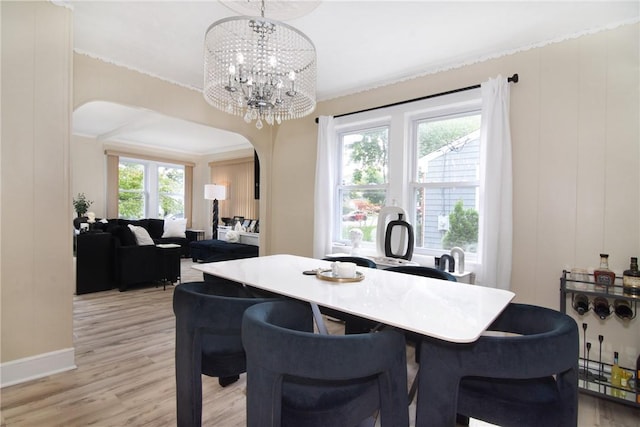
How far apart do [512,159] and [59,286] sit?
146 inches

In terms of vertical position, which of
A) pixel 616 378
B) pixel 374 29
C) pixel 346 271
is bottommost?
pixel 616 378

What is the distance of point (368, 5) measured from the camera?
2195 millimetres

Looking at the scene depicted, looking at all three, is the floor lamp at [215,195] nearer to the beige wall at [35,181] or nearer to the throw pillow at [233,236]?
the throw pillow at [233,236]

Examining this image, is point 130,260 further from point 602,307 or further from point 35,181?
point 602,307

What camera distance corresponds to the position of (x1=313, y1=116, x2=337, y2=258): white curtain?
3.86 metres

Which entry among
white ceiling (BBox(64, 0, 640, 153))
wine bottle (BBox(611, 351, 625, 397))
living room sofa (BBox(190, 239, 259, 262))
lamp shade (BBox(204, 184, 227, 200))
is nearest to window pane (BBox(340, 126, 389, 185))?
white ceiling (BBox(64, 0, 640, 153))

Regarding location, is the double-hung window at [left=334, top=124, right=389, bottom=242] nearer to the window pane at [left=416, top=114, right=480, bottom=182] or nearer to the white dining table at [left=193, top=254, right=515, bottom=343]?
the window pane at [left=416, top=114, right=480, bottom=182]

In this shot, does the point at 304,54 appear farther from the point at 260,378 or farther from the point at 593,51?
the point at 593,51

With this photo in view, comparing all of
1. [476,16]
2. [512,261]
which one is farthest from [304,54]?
[512,261]

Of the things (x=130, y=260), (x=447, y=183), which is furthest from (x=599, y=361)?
(x=130, y=260)

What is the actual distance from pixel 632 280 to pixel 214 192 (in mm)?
6923

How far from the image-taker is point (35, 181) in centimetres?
224

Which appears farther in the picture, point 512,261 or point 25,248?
point 512,261

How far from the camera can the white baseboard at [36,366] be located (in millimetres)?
2129
